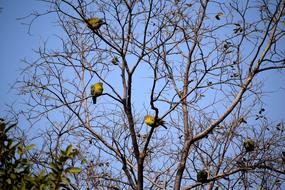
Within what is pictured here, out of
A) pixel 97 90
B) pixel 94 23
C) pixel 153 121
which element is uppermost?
pixel 94 23

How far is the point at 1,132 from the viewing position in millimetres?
1969

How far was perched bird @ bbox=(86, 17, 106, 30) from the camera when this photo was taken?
380cm

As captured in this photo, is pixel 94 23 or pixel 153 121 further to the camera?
pixel 94 23

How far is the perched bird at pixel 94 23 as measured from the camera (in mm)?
3797

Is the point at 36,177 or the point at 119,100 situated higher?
the point at 119,100

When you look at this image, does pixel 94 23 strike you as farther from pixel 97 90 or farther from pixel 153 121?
pixel 153 121

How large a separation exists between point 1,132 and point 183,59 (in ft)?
11.9

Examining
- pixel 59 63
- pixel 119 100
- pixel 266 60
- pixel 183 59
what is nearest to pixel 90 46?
pixel 59 63

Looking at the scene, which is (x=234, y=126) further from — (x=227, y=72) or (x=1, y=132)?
(x=1, y=132)

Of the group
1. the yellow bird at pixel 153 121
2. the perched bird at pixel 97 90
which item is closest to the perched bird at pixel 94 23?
the perched bird at pixel 97 90

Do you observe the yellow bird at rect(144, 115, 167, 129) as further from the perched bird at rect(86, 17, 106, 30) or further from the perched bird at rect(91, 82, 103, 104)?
the perched bird at rect(86, 17, 106, 30)

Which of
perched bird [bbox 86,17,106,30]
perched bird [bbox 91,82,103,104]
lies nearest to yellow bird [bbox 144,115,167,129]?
perched bird [bbox 91,82,103,104]

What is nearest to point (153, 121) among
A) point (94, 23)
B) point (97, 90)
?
point (97, 90)

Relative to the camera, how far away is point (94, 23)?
381 cm
